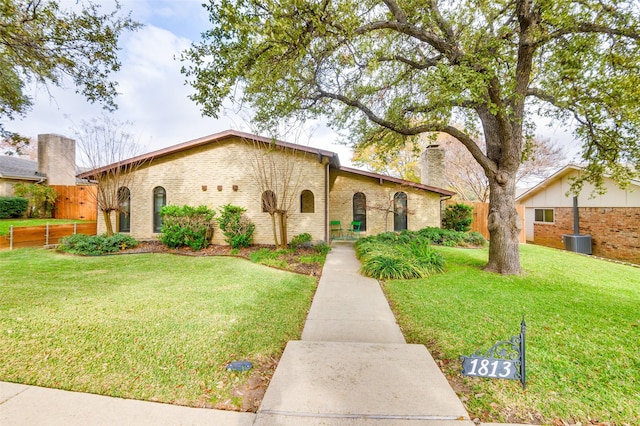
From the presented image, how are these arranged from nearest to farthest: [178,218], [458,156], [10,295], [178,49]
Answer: [10,295], [178,49], [178,218], [458,156]

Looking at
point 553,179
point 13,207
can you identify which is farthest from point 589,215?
point 13,207

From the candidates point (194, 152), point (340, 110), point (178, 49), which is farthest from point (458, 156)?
point (178, 49)

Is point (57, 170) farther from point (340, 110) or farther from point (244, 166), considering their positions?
point (340, 110)

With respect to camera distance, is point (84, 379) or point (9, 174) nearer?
point (84, 379)

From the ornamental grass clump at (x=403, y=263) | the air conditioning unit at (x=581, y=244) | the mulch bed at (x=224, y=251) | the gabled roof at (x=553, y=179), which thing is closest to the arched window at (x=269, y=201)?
the mulch bed at (x=224, y=251)

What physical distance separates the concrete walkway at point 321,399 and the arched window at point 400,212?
11223 millimetres

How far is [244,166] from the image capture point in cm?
1111

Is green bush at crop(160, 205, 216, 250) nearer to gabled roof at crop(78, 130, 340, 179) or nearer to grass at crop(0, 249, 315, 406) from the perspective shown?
gabled roof at crop(78, 130, 340, 179)

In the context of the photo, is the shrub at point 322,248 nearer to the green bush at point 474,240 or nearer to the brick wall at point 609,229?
the green bush at point 474,240

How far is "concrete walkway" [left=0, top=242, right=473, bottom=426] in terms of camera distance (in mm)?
2154

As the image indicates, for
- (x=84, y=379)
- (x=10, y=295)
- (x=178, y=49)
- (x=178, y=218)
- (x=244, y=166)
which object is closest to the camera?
(x=84, y=379)

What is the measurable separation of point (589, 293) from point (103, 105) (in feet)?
39.3

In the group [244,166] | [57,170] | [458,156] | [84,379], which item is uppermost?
[458,156]

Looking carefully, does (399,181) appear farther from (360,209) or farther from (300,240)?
(300,240)
